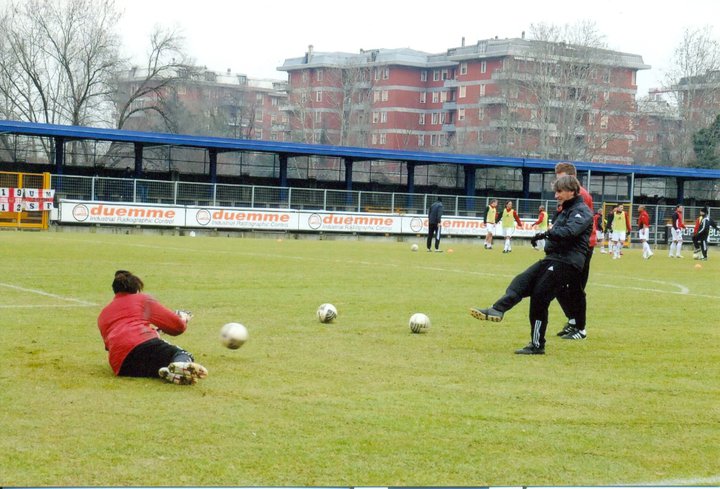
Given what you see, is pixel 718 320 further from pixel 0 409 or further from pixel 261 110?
pixel 261 110

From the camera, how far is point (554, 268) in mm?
12039

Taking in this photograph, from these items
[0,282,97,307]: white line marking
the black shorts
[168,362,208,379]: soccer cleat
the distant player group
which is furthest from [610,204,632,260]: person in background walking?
[168,362,208,379]: soccer cleat

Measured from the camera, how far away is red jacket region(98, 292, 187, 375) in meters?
9.59

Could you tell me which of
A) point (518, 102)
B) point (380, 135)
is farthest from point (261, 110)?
point (518, 102)

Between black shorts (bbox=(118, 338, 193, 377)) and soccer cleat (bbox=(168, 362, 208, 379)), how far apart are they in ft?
0.61

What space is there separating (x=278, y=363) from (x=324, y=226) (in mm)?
42229

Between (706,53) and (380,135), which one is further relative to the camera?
(380,135)

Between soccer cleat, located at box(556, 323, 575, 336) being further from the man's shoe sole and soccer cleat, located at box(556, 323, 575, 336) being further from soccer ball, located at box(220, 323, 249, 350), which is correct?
soccer ball, located at box(220, 323, 249, 350)

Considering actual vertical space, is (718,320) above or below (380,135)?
below

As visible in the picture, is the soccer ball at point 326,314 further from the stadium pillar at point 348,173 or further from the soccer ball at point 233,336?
the stadium pillar at point 348,173

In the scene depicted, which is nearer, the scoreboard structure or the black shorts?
the black shorts

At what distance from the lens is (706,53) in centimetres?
8975

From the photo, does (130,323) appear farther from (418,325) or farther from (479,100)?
(479,100)

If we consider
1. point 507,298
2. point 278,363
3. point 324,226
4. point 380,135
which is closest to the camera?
point 278,363
